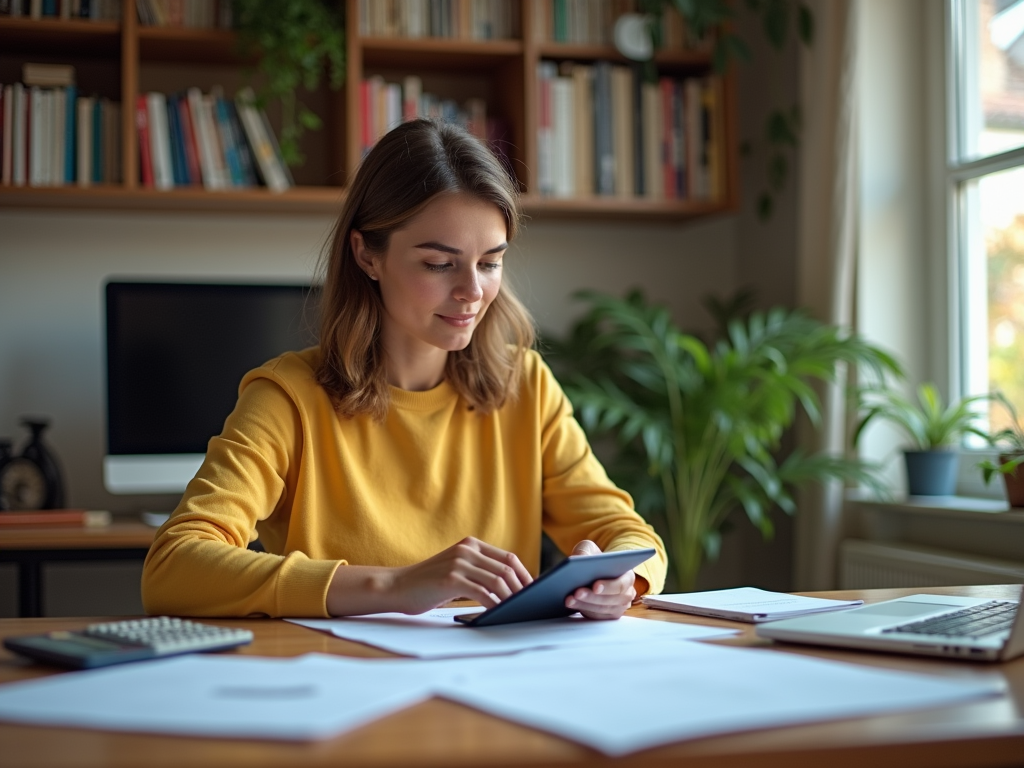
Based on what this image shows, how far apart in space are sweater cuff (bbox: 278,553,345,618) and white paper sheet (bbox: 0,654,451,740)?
0.85 ft

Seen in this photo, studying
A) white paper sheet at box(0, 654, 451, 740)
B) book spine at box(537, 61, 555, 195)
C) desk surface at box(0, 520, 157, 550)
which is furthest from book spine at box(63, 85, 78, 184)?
white paper sheet at box(0, 654, 451, 740)

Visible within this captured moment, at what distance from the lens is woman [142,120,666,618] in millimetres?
1532

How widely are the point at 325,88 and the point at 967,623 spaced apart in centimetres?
240

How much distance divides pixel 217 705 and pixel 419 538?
31.9 inches

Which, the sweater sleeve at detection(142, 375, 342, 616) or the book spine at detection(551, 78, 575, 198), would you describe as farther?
the book spine at detection(551, 78, 575, 198)

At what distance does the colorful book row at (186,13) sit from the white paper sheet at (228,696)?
2.18 m

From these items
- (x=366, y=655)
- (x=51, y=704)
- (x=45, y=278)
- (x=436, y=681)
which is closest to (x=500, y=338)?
(x=366, y=655)

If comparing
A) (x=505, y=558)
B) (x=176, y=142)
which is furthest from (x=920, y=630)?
(x=176, y=142)

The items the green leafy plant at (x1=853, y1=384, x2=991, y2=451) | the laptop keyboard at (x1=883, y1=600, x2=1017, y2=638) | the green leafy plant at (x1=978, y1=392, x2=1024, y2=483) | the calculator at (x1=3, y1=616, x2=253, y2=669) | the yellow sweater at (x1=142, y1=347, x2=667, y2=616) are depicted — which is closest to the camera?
the calculator at (x1=3, y1=616, x2=253, y2=669)

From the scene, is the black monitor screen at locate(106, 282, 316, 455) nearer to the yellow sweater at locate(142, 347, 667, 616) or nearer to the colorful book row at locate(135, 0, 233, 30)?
the colorful book row at locate(135, 0, 233, 30)

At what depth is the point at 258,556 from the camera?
1236mm

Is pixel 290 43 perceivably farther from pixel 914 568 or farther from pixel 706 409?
pixel 914 568

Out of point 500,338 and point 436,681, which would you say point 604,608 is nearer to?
point 436,681

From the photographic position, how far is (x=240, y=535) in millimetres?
1373
